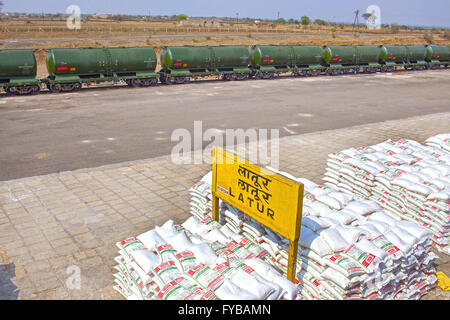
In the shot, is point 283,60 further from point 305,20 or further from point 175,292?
point 305,20

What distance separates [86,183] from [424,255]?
8285mm

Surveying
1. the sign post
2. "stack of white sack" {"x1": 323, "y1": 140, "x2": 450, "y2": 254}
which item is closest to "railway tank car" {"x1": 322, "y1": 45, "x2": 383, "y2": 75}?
"stack of white sack" {"x1": 323, "y1": 140, "x2": 450, "y2": 254}

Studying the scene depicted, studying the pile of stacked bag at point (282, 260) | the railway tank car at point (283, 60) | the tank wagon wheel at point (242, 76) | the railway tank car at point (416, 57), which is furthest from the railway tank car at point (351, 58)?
the pile of stacked bag at point (282, 260)

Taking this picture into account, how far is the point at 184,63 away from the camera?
94.8ft

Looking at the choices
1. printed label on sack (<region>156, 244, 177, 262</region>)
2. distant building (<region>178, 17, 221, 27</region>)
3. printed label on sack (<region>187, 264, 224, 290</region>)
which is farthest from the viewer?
distant building (<region>178, 17, 221, 27</region>)

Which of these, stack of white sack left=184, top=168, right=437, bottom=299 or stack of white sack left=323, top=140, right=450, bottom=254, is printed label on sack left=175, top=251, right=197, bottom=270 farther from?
stack of white sack left=323, top=140, right=450, bottom=254

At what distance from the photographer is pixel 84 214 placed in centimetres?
874

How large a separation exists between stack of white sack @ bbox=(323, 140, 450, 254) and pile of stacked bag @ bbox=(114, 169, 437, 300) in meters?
1.25

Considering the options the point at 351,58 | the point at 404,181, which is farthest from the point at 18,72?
the point at 351,58

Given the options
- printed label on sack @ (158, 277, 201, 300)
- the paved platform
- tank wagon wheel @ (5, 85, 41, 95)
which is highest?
tank wagon wheel @ (5, 85, 41, 95)

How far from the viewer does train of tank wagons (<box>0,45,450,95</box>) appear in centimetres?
2400

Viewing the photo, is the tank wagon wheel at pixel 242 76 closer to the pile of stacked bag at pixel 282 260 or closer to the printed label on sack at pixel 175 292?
the pile of stacked bag at pixel 282 260
